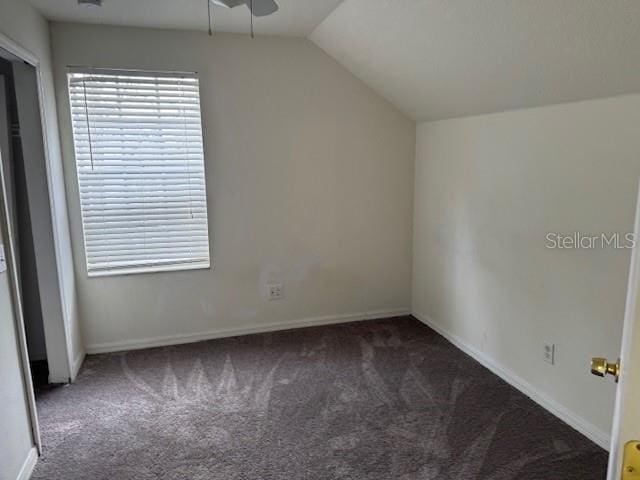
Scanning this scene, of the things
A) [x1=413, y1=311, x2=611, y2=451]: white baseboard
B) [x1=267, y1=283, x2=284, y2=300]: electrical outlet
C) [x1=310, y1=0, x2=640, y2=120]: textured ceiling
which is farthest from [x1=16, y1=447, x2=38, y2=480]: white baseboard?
[x1=310, y1=0, x2=640, y2=120]: textured ceiling

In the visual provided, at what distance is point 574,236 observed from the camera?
2285mm

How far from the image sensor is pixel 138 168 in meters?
3.17

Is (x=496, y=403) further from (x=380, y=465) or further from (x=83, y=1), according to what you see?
(x=83, y=1)

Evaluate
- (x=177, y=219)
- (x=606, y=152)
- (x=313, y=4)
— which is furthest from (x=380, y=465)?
(x=313, y=4)

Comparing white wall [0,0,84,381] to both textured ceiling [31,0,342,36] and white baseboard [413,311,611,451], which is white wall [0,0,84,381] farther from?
white baseboard [413,311,611,451]

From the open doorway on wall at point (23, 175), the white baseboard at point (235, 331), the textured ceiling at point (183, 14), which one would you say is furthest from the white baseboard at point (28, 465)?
the textured ceiling at point (183, 14)

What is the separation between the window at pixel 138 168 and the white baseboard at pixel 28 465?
1.35 m

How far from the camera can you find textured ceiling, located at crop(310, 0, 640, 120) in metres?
1.74

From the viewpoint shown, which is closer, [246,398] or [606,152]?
[606,152]

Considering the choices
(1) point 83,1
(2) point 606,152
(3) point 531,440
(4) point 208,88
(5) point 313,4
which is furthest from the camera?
(4) point 208,88

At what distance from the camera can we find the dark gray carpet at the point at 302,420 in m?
2.09

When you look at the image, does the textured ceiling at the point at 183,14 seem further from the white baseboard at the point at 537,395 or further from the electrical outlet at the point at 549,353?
the white baseboard at the point at 537,395

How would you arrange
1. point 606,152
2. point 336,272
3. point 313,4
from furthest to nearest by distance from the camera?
point 336,272
point 313,4
point 606,152

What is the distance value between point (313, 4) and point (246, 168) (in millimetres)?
1230
